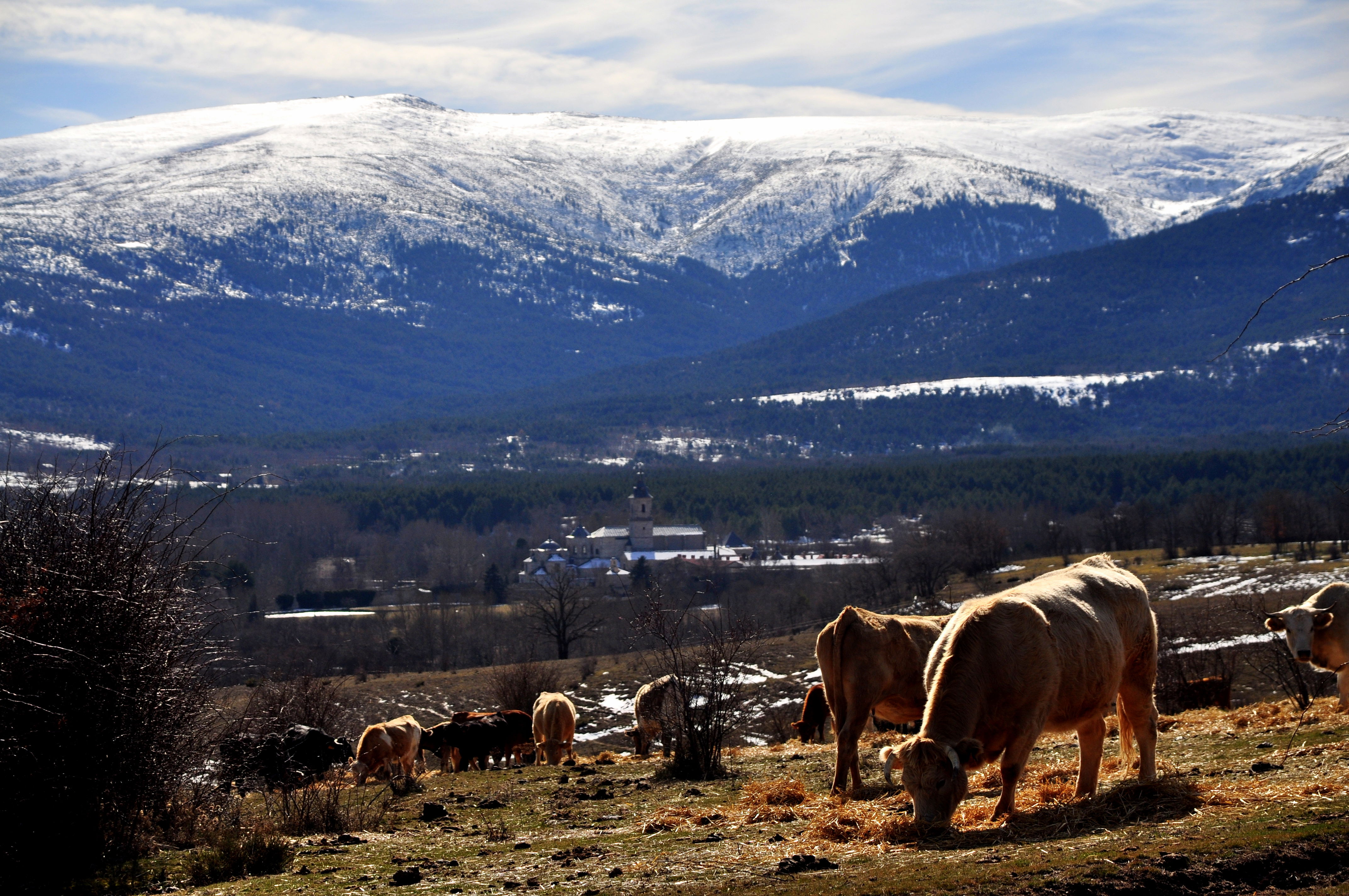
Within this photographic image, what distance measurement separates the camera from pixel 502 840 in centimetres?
1333

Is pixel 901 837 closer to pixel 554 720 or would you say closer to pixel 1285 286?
pixel 1285 286

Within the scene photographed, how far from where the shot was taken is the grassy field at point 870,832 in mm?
9133

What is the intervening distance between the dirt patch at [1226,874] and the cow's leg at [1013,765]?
1966 millimetres

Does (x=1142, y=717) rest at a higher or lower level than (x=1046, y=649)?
lower

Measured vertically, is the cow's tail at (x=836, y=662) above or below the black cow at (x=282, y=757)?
above

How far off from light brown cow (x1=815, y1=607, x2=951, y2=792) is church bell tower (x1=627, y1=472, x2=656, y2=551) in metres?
158

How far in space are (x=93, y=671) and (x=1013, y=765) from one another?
9.64 metres

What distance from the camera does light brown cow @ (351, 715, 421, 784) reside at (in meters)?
22.0

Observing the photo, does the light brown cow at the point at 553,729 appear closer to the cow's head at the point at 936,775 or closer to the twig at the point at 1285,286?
the cow's head at the point at 936,775

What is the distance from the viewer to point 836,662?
15.5 meters

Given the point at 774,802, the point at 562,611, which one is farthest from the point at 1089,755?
the point at 562,611

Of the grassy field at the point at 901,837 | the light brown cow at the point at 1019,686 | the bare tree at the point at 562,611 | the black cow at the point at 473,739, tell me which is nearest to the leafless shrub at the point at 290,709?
the black cow at the point at 473,739

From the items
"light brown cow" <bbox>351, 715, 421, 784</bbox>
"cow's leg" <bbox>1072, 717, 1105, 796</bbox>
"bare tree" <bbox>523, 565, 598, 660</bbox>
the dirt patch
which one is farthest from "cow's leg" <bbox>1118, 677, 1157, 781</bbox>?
"bare tree" <bbox>523, 565, 598, 660</bbox>

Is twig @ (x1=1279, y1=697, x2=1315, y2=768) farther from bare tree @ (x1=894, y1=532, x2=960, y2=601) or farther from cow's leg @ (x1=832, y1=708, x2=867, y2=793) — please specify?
bare tree @ (x1=894, y1=532, x2=960, y2=601)
